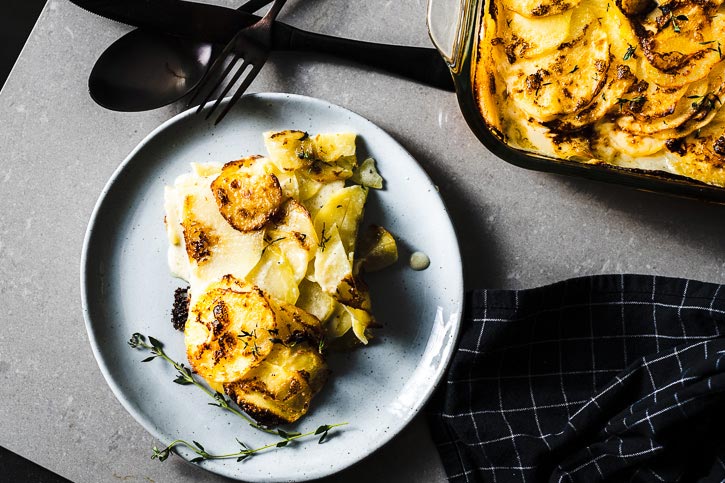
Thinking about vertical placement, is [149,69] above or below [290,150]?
above

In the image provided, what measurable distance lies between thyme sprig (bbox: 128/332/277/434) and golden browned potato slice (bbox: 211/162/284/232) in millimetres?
384

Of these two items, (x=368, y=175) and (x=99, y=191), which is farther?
(x=99, y=191)

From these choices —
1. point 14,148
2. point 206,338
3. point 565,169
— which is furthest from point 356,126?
point 14,148

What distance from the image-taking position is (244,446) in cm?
158

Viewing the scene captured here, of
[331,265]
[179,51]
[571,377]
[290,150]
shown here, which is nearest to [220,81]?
[179,51]

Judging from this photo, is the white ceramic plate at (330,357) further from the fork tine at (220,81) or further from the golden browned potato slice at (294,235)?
the golden browned potato slice at (294,235)

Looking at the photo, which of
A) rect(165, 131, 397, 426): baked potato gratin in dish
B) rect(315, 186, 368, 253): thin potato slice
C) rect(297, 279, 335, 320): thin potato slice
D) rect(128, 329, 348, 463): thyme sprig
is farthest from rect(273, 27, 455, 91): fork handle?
rect(128, 329, 348, 463): thyme sprig

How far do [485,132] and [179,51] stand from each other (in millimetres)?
791

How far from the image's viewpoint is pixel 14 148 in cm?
174

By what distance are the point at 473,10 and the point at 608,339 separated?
0.82 metres

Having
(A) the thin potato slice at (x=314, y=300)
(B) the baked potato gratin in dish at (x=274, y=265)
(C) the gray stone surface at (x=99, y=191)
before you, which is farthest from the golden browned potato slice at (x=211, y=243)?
(C) the gray stone surface at (x=99, y=191)

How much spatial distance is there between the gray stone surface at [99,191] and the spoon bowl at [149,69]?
74mm

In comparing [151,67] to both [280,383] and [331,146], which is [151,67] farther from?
[280,383]

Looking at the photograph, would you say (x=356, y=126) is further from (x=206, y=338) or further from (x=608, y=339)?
(x=608, y=339)
